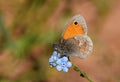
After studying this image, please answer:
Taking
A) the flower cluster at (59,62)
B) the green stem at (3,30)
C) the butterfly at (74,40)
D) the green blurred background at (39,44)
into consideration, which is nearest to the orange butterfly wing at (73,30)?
the butterfly at (74,40)

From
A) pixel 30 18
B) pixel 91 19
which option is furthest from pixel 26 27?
pixel 91 19

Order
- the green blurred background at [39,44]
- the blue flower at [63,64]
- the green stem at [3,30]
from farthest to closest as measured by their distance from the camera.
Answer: the green blurred background at [39,44], the green stem at [3,30], the blue flower at [63,64]

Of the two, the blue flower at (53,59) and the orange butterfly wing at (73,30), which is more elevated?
the orange butterfly wing at (73,30)

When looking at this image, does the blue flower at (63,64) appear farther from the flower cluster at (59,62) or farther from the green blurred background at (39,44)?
the green blurred background at (39,44)

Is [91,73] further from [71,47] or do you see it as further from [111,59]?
[71,47]

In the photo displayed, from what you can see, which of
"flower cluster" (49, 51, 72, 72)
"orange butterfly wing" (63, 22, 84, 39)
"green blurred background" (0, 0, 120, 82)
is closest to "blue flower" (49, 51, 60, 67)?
"flower cluster" (49, 51, 72, 72)

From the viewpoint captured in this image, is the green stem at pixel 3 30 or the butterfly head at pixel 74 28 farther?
the green stem at pixel 3 30
